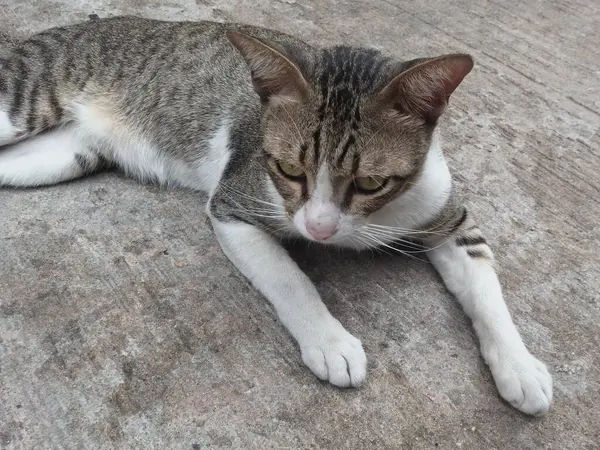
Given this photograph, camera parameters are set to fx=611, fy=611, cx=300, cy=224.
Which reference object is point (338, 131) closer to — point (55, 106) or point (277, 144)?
point (277, 144)

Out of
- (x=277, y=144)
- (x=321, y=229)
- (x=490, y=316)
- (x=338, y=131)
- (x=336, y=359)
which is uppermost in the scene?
Result: (x=338, y=131)

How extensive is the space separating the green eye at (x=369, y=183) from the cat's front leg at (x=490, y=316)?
1.93 feet

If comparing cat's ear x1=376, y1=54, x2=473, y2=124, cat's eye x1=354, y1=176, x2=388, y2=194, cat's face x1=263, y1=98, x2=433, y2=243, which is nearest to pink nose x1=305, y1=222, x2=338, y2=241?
cat's face x1=263, y1=98, x2=433, y2=243

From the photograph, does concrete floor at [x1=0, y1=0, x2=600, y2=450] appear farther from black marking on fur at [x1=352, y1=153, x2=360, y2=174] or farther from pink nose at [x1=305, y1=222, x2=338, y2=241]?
black marking on fur at [x1=352, y1=153, x2=360, y2=174]

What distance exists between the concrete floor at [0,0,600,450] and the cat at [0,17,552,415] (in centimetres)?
10

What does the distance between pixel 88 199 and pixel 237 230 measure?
766mm

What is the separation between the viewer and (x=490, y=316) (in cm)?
214

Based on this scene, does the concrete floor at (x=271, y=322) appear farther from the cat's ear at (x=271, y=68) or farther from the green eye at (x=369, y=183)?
the cat's ear at (x=271, y=68)

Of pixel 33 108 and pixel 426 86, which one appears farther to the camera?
pixel 33 108

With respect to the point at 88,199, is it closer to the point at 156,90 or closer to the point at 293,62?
the point at 156,90

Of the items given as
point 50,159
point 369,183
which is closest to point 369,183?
point 369,183

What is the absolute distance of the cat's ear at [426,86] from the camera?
1702 millimetres

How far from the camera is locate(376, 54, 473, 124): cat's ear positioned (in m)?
1.70

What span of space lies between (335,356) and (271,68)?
94cm
